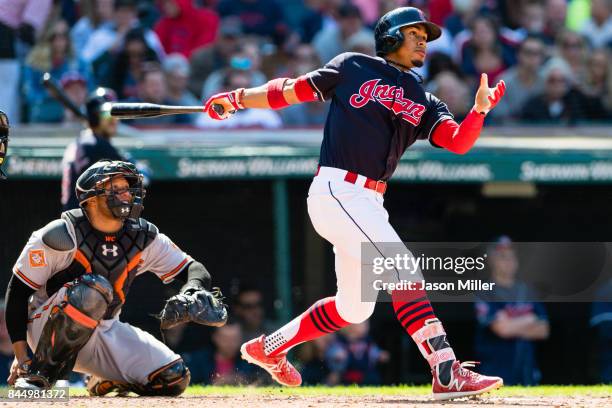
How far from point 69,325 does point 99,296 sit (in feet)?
0.54

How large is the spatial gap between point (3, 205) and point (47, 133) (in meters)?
0.63

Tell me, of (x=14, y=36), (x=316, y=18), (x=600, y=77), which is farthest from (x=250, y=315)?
(x=600, y=77)

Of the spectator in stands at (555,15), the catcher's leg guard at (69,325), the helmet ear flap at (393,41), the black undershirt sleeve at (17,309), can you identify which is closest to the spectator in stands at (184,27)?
the spectator in stands at (555,15)

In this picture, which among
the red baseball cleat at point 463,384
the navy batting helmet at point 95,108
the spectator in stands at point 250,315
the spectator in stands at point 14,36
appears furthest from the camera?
A: the spectator in stands at point 14,36

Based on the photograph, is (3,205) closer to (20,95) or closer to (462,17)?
(20,95)

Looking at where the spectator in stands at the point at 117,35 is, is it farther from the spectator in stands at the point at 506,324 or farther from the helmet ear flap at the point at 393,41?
the helmet ear flap at the point at 393,41

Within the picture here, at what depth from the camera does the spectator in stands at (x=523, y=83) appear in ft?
30.2

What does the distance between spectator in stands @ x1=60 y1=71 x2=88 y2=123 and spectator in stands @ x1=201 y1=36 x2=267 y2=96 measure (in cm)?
91

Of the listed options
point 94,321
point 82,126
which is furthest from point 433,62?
point 94,321

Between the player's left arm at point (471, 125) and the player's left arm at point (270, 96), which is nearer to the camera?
the player's left arm at point (471, 125)

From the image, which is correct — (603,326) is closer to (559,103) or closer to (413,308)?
(559,103)

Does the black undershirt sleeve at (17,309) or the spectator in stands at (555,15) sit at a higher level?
the spectator in stands at (555,15)

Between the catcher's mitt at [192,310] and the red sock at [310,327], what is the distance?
355mm

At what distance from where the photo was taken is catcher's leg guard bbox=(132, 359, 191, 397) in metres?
5.03
